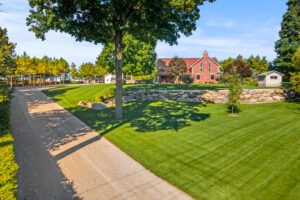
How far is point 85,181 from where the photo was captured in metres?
6.37

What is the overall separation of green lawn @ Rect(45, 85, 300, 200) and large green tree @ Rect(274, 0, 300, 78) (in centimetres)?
3323

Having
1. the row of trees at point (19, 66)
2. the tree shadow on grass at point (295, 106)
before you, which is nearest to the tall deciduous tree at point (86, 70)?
the row of trees at point (19, 66)

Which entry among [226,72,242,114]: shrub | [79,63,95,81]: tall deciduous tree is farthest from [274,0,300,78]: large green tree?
[79,63,95,81]: tall deciduous tree

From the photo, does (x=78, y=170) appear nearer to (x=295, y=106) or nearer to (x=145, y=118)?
(x=145, y=118)

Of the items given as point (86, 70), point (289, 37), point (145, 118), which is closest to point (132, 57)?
point (145, 118)

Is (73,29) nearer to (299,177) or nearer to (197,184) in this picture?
(197,184)

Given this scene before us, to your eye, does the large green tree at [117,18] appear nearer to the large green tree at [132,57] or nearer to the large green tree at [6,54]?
the large green tree at [132,57]

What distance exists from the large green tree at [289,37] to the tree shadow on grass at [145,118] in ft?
121

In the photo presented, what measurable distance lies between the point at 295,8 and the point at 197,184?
5270 cm

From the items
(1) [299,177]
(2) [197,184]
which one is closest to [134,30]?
(2) [197,184]

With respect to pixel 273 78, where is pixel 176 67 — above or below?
above

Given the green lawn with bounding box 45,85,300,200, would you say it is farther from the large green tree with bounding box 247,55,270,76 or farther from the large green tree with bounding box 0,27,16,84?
the large green tree with bounding box 247,55,270,76

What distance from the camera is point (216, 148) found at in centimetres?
910

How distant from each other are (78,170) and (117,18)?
11.8 meters
